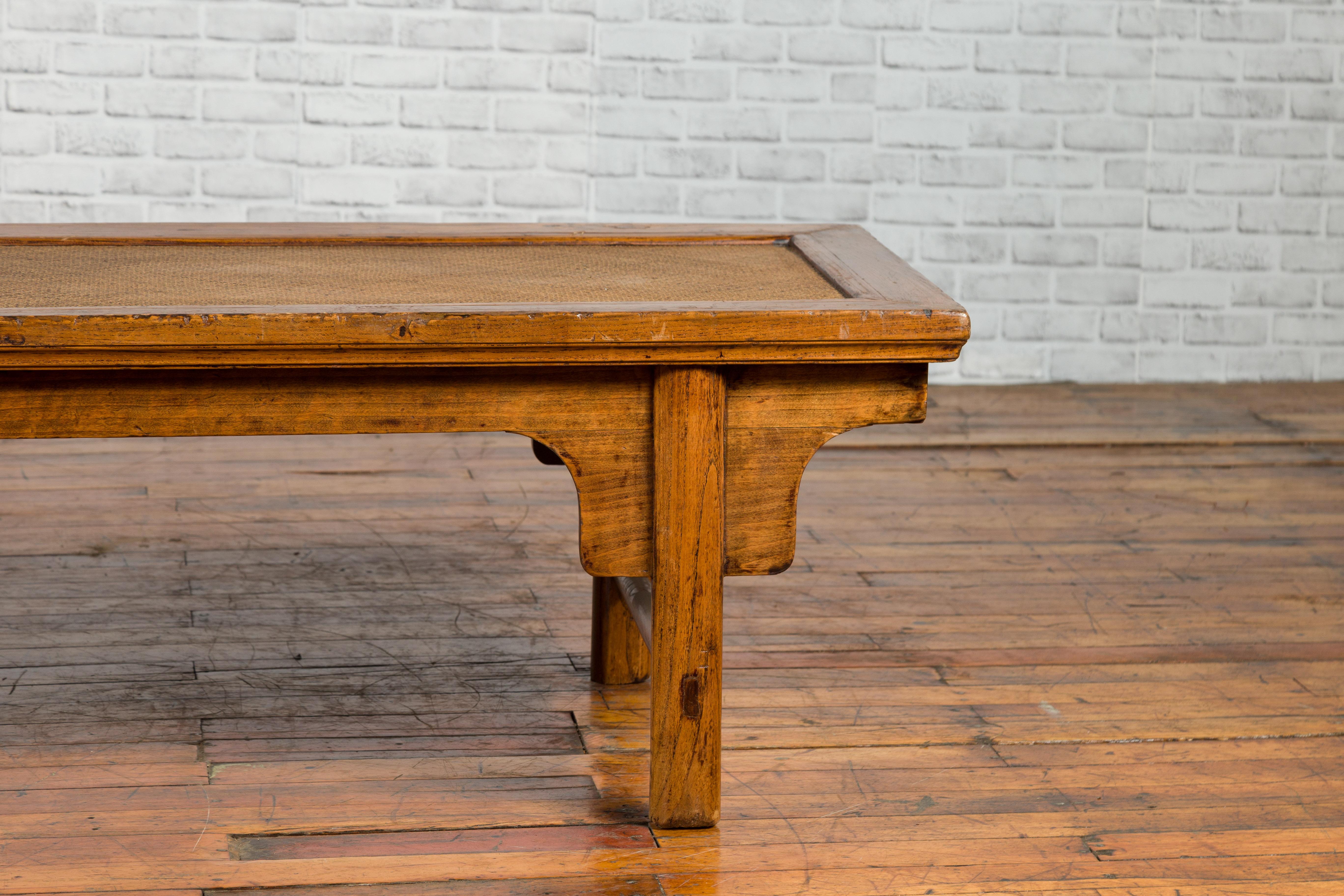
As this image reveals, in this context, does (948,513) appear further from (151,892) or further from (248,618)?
(151,892)

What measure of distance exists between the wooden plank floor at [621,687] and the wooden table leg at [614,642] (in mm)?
37

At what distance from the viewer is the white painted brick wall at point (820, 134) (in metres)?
3.73

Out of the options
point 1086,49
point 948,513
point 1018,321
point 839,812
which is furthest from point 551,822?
point 1086,49

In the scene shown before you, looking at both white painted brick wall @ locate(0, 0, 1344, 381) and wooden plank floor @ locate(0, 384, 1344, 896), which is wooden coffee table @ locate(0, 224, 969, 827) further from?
white painted brick wall @ locate(0, 0, 1344, 381)

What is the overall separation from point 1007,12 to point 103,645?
9.18 ft

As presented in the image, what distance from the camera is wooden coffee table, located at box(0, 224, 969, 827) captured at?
142 cm

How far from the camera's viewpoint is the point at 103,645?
7.13 feet

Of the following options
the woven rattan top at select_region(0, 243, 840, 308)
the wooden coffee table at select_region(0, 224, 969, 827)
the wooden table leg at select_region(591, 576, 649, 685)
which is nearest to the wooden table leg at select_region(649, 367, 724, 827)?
the wooden coffee table at select_region(0, 224, 969, 827)

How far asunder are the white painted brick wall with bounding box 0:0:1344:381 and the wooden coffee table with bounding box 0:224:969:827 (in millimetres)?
2089

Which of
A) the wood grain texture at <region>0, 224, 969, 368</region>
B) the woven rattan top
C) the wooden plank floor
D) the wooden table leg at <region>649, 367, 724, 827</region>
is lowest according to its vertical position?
the wooden plank floor

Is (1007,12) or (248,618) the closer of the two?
(248,618)

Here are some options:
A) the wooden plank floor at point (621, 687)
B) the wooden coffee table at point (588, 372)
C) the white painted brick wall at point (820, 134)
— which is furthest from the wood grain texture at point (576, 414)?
the white painted brick wall at point (820, 134)

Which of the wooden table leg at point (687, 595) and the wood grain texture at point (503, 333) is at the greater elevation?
the wood grain texture at point (503, 333)

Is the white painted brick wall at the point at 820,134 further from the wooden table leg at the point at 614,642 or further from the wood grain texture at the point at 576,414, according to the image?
the wood grain texture at the point at 576,414
